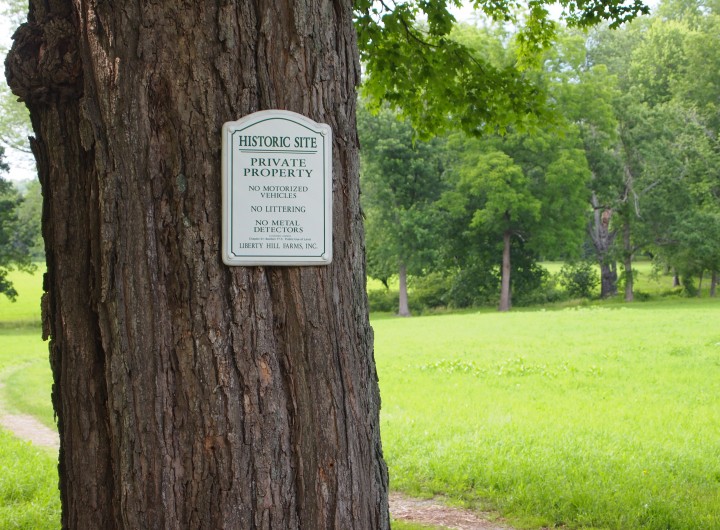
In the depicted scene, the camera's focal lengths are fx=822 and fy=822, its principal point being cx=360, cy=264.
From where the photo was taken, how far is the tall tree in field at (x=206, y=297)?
261cm

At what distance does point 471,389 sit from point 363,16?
6.98 meters

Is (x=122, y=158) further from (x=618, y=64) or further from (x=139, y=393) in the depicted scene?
(x=618, y=64)

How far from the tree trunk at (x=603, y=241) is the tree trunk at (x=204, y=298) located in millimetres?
39385

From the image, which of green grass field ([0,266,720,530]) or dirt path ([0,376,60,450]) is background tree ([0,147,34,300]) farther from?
dirt path ([0,376,60,450])

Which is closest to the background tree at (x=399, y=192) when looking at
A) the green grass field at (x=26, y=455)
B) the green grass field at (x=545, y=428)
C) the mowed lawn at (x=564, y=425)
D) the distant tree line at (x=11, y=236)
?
the distant tree line at (x=11, y=236)

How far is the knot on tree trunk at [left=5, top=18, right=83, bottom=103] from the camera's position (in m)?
2.85

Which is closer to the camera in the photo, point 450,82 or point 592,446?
point 450,82

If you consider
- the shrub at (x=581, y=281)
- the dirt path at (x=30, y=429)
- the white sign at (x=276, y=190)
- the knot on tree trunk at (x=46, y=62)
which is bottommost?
the dirt path at (x=30, y=429)

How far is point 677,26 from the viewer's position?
150 ft

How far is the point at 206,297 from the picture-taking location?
2607mm

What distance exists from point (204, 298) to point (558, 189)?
3490cm

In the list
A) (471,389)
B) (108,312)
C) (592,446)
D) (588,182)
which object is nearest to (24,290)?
(588,182)

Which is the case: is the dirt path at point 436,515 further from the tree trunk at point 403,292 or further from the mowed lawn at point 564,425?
the tree trunk at point 403,292

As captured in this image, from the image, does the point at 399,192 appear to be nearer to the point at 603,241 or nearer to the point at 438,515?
the point at 603,241
